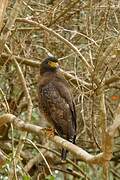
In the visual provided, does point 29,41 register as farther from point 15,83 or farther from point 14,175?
point 14,175

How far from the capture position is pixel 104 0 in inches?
192

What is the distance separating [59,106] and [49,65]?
Answer: 443 millimetres

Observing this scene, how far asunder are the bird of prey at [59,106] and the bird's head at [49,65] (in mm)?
148

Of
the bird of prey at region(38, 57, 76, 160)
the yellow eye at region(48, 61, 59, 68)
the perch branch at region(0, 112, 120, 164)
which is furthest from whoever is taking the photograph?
the yellow eye at region(48, 61, 59, 68)

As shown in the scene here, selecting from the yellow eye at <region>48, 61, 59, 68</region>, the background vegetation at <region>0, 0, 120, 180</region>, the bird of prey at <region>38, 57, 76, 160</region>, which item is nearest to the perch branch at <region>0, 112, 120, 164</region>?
the background vegetation at <region>0, 0, 120, 180</region>

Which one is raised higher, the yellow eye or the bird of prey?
the yellow eye

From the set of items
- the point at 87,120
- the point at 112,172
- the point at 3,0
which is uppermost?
the point at 3,0

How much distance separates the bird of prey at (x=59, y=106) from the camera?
4.60m

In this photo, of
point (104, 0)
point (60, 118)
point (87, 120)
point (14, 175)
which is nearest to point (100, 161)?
point (14, 175)

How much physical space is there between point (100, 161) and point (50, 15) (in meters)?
2.54

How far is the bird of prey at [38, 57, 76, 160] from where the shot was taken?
4.60m

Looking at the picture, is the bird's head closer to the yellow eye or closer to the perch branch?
the yellow eye

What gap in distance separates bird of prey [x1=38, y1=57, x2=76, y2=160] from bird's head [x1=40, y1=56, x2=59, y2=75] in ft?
0.49

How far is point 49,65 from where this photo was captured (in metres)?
4.89
